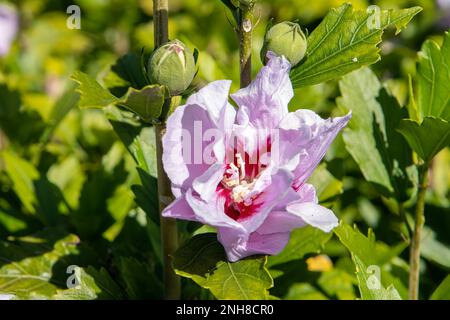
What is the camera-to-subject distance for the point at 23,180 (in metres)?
1.29

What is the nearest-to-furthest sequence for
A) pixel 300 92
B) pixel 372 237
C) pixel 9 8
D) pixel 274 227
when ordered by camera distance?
pixel 274 227 → pixel 372 237 → pixel 300 92 → pixel 9 8

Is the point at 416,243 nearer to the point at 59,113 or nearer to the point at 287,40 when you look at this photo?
the point at 287,40

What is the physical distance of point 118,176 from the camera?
4.25ft

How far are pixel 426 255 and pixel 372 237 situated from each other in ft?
0.64

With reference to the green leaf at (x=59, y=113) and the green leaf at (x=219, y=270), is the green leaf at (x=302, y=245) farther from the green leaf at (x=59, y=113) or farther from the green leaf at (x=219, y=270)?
the green leaf at (x=59, y=113)

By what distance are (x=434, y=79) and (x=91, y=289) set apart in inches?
21.9

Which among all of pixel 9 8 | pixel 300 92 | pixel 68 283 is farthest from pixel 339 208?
pixel 9 8

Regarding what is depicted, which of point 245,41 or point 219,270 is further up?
point 245,41

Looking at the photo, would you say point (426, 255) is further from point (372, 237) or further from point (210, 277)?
point (210, 277)

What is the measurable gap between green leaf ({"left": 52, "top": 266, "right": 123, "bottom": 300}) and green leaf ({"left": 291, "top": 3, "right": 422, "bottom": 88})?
0.36 meters

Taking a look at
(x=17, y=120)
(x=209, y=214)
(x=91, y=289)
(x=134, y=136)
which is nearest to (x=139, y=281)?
(x=91, y=289)
